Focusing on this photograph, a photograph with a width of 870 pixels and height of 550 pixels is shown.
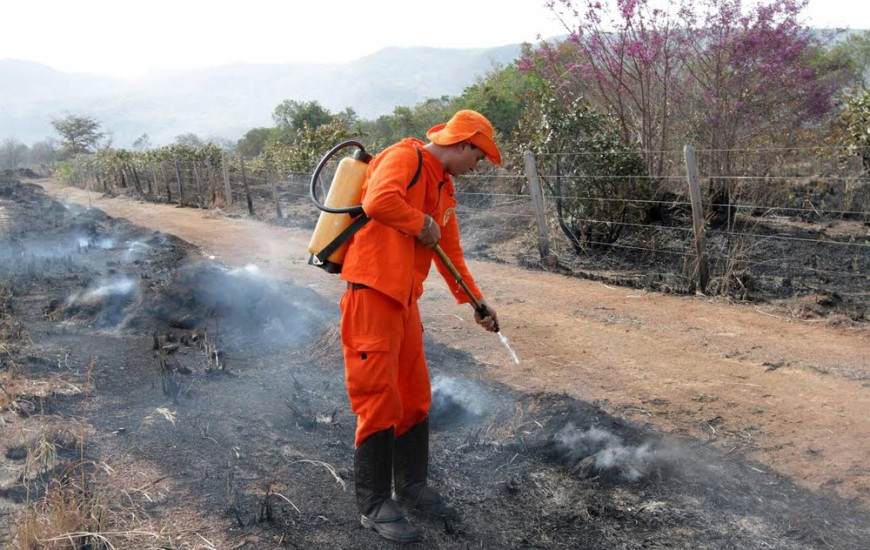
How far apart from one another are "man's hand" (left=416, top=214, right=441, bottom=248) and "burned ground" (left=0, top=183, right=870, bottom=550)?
1.21m

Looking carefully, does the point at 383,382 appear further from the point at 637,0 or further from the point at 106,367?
the point at 637,0

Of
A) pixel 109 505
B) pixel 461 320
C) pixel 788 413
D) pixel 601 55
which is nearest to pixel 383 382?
pixel 109 505

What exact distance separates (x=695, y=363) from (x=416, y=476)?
284cm

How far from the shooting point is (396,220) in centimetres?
271

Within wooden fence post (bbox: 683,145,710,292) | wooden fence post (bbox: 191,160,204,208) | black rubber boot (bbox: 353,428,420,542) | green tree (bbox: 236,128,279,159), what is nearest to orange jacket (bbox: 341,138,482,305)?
black rubber boot (bbox: 353,428,420,542)

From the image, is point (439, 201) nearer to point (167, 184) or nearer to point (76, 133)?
point (167, 184)

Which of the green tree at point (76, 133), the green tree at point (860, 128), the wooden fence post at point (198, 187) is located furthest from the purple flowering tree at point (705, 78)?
the green tree at point (76, 133)

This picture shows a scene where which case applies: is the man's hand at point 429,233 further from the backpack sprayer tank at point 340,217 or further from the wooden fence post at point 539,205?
the wooden fence post at point 539,205

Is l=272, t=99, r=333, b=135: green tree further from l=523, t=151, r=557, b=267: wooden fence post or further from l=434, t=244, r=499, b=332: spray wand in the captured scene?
l=434, t=244, r=499, b=332: spray wand

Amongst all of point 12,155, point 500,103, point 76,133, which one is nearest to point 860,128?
point 500,103

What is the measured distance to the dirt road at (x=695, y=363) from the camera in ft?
12.9

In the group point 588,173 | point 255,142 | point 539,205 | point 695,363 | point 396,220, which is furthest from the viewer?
point 255,142

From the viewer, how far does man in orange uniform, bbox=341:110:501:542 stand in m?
2.78

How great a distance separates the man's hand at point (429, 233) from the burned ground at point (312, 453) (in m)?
1.21
